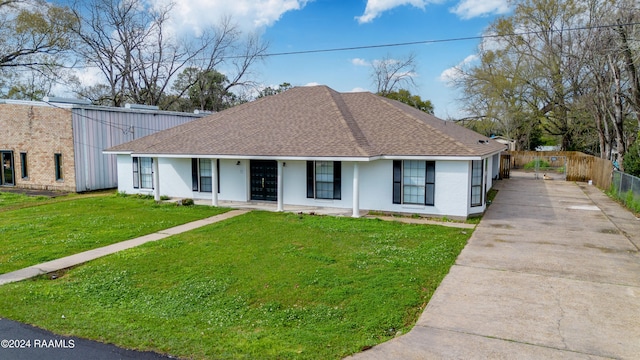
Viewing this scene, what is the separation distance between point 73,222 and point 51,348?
932 centimetres

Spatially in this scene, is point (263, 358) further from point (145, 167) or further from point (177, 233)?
point (145, 167)

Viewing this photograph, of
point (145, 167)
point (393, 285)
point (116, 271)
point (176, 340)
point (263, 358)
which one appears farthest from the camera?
point (145, 167)

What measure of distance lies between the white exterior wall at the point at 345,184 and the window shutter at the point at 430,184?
0.14 metres

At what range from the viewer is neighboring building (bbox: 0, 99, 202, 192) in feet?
69.5

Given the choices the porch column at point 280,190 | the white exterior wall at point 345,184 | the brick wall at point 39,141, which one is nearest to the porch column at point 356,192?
the white exterior wall at point 345,184

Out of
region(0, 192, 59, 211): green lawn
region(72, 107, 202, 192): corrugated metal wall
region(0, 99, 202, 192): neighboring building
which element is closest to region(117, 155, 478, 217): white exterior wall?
region(72, 107, 202, 192): corrugated metal wall

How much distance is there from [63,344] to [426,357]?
4826 millimetres

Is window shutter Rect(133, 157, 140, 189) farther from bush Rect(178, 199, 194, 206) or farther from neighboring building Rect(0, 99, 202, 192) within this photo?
bush Rect(178, 199, 194, 206)

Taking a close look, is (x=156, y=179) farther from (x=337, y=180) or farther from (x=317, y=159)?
(x=337, y=180)

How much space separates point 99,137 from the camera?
2198cm

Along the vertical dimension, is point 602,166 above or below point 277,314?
above

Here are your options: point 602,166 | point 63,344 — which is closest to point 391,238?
point 63,344

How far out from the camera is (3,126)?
23.9 m

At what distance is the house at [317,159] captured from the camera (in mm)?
14438
